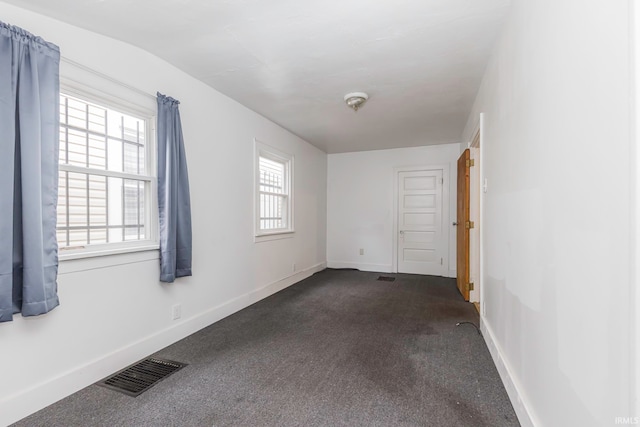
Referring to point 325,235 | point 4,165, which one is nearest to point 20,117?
point 4,165

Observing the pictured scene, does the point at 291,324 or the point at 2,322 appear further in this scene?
the point at 291,324

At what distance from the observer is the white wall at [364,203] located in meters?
5.92

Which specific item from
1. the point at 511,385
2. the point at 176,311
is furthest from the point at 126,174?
the point at 511,385

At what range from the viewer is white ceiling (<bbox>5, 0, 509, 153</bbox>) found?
6.31 ft

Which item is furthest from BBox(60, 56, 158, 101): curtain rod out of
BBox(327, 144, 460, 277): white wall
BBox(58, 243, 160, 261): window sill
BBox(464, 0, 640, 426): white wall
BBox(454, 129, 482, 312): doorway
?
BBox(327, 144, 460, 277): white wall

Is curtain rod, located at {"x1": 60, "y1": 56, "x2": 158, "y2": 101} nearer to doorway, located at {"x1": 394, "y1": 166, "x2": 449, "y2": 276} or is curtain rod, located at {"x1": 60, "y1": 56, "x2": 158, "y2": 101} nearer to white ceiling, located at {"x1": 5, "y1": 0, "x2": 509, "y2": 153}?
white ceiling, located at {"x1": 5, "y1": 0, "x2": 509, "y2": 153}

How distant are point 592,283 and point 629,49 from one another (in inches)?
26.2

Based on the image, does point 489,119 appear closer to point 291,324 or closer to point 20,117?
point 291,324

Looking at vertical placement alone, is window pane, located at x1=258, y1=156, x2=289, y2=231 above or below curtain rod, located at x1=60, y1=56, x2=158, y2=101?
below

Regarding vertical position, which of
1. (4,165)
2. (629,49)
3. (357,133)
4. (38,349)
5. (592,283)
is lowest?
(38,349)

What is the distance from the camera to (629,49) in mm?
799

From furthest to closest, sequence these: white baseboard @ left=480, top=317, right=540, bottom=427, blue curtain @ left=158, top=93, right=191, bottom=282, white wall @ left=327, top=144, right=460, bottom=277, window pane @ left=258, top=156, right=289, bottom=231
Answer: white wall @ left=327, top=144, right=460, bottom=277
window pane @ left=258, top=156, right=289, bottom=231
blue curtain @ left=158, top=93, right=191, bottom=282
white baseboard @ left=480, top=317, right=540, bottom=427

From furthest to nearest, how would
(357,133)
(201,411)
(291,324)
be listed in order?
(357,133) → (291,324) → (201,411)

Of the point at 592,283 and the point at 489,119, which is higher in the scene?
the point at 489,119
